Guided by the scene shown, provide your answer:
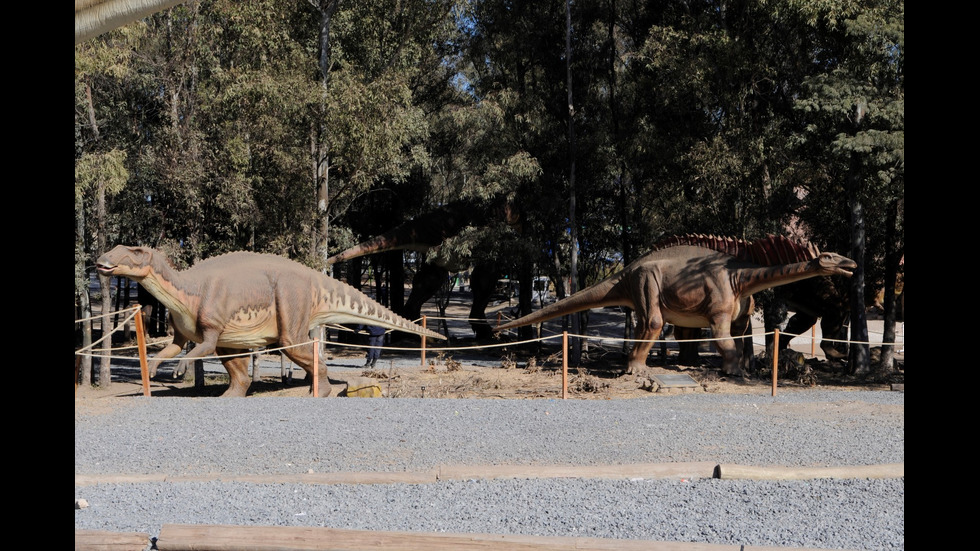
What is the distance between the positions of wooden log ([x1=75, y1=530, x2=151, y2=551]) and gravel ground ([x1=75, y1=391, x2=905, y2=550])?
1.39 ft

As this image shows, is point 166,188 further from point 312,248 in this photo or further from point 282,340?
point 282,340

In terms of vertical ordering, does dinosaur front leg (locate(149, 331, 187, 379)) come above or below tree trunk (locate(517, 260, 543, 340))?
below

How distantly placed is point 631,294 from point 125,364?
9.49 metres

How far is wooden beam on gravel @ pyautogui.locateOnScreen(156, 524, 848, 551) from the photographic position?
3.68 metres

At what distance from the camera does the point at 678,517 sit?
4.86m

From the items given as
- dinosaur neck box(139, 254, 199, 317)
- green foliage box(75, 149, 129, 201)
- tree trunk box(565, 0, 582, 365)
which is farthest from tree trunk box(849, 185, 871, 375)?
green foliage box(75, 149, 129, 201)

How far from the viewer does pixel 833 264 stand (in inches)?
420

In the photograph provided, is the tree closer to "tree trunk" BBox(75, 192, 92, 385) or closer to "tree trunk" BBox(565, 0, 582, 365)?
"tree trunk" BBox(565, 0, 582, 365)

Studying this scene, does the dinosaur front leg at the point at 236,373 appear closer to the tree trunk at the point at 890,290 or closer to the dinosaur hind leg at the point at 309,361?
the dinosaur hind leg at the point at 309,361

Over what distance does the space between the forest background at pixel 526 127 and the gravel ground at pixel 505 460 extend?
4.32 meters

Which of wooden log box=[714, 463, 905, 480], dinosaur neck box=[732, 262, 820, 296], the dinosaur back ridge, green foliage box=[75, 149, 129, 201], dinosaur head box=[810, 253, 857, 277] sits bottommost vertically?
wooden log box=[714, 463, 905, 480]

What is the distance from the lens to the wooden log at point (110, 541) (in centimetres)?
377

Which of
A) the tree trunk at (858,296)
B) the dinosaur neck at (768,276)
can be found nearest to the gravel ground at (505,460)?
the dinosaur neck at (768,276)
